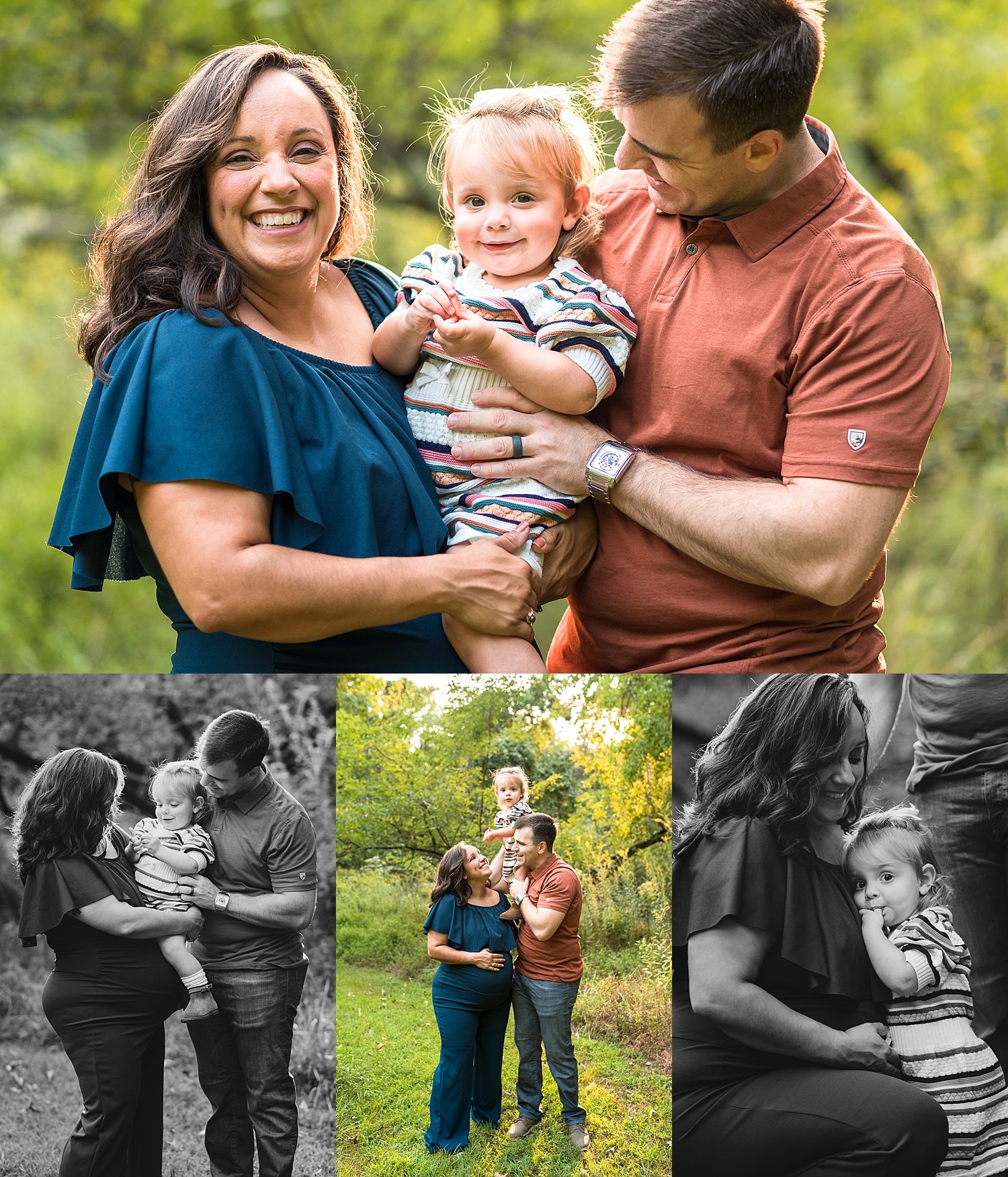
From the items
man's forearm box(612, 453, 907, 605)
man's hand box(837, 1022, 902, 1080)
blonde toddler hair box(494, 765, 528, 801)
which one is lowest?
man's hand box(837, 1022, 902, 1080)

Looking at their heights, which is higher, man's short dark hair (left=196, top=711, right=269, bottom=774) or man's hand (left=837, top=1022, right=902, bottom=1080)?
man's short dark hair (left=196, top=711, right=269, bottom=774)

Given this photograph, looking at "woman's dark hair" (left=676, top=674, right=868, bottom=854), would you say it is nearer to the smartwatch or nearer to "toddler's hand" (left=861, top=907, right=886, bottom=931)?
"toddler's hand" (left=861, top=907, right=886, bottom=931)

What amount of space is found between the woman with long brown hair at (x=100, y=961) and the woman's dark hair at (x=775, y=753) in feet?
2.93

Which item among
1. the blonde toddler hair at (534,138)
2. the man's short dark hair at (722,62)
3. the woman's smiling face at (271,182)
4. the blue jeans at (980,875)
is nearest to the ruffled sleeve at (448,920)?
the blue jeans at (980,875)

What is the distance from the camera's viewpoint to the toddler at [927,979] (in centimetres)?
208

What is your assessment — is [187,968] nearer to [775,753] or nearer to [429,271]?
[775,753]

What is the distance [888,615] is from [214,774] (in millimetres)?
5775

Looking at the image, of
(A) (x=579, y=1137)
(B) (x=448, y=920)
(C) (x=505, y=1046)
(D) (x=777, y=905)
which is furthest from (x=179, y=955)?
(D) (x=777, y=905)

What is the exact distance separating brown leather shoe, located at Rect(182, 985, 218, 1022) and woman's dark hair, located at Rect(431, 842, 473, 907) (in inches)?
16.0

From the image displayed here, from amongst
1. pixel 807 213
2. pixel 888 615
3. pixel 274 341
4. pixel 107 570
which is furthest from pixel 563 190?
pixel 888 615

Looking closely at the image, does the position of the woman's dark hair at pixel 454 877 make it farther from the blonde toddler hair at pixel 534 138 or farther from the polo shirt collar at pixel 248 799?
the blonde toddler hair at pixel 534 138

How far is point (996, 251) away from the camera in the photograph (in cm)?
759

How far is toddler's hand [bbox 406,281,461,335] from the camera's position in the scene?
247cm

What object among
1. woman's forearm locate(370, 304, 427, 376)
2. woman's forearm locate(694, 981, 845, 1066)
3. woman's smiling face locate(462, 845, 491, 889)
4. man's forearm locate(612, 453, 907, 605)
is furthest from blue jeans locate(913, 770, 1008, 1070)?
woman's forearm locate(370, 304, 427, 376)
